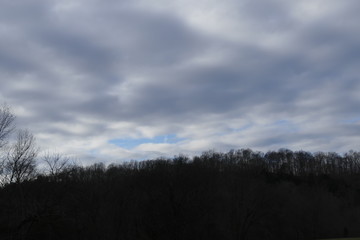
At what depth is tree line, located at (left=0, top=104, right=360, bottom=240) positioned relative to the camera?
35.7 metres

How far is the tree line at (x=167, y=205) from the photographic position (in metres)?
35.7

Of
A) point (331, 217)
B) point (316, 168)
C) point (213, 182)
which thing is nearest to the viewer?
Answer: point (213, 182)

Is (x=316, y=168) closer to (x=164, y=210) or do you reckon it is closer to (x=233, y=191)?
(x=233, y=191)

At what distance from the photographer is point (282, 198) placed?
76500 mm

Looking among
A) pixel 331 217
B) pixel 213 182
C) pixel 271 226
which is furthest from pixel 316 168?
pixel 213 182

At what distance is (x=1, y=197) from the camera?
33.4m

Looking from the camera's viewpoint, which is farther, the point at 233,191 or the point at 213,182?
the point at 233,191

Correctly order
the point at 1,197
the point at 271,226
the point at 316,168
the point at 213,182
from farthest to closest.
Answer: the point at 316,168
the point at 271,226
the point at 213,182
the point at 1,197

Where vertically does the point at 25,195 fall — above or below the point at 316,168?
below

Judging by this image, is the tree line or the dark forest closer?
the tree line

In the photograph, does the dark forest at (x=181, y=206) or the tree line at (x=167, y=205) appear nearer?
the tree line at (x=167, y=205)

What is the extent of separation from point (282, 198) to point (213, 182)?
17469mm

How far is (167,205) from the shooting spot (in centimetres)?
6141

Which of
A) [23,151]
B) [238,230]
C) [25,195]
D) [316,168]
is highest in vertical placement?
[316,168]
